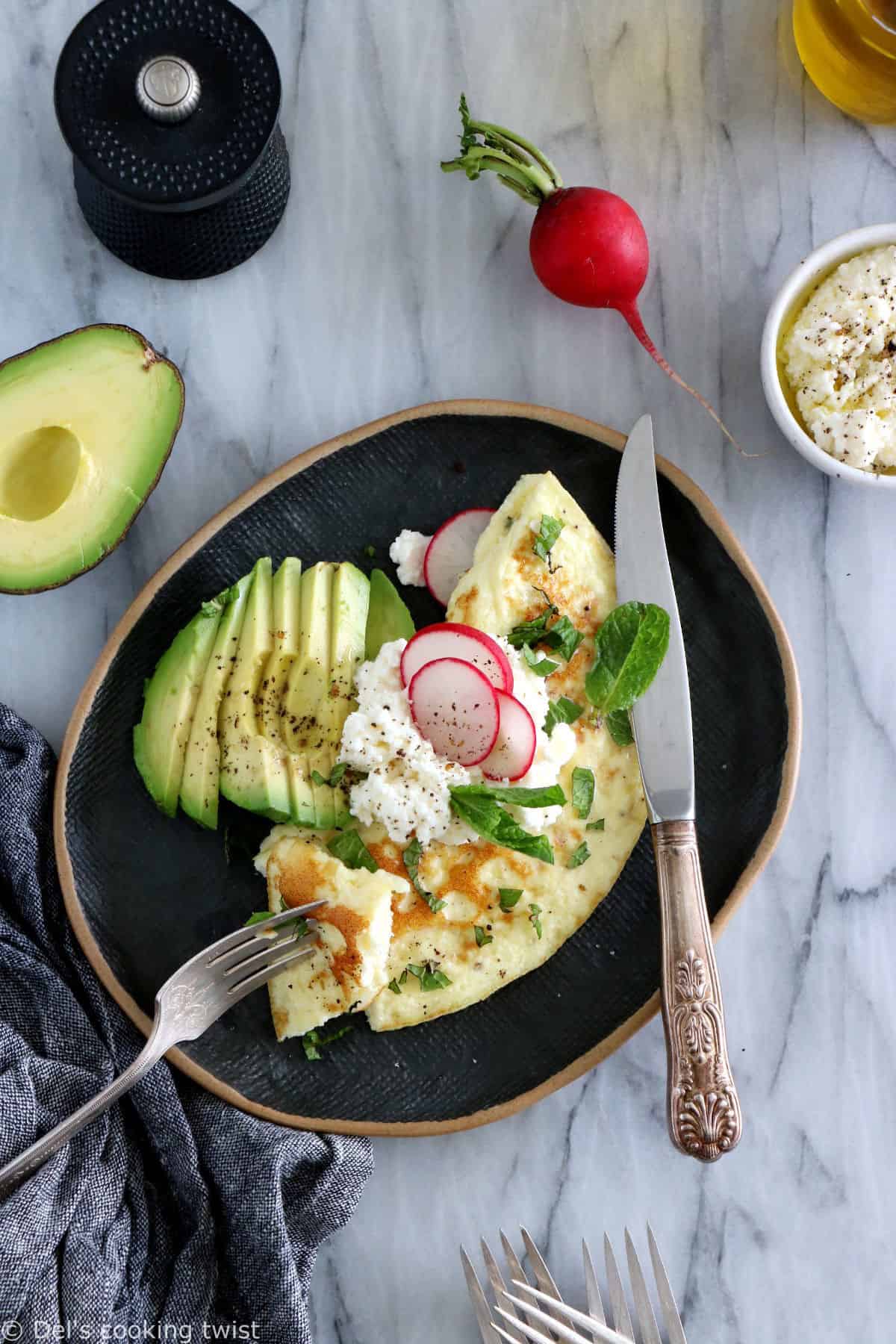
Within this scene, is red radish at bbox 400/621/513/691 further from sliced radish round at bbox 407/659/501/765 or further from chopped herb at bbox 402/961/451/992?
chopped herb at bbox 402/961/451/992

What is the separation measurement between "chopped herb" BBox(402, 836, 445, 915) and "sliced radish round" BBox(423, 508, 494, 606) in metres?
0.50

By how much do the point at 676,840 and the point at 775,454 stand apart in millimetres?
870

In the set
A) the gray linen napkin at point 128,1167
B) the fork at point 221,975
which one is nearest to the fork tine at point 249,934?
the fork at point 221,975

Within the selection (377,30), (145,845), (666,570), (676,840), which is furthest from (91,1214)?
(377,30)

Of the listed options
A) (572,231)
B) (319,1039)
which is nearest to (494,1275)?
(319,1039)

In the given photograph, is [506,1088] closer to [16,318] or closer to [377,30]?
[16,318]

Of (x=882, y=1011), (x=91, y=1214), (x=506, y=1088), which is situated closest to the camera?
(x=91, y=1214)

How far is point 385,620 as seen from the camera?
2414 mm

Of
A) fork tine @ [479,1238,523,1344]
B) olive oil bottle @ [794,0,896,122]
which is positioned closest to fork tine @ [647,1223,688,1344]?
fork tine @ [479,1238,523,1344]

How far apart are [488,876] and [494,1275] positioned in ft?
2.53

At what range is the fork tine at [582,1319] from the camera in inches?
88.8

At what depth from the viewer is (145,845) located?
2389 millimetres

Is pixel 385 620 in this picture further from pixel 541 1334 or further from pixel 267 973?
pixel 541 1334

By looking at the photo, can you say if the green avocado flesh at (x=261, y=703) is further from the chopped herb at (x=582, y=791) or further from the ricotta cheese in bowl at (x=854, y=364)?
the ricotta cheese in bowl at (x=854, y=364)
